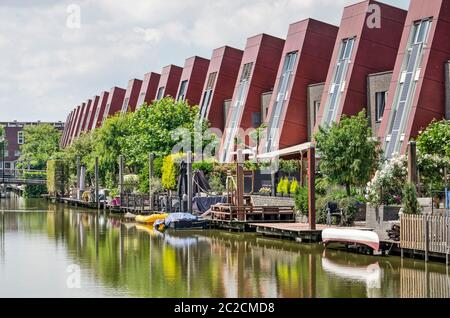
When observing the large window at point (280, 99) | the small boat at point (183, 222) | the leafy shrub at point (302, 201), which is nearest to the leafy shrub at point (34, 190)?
the large window at point (280, 99)

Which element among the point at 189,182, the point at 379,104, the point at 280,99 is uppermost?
the point at 280,99

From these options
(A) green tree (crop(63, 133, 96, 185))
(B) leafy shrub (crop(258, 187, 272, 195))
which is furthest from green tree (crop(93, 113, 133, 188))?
(B) leafy shrub (crop(258, 187, 272, 195))

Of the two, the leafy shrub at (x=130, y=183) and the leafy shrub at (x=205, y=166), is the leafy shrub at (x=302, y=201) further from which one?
the leafy shrub at (x=130, y=183)

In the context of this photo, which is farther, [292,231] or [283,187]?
[283,187]

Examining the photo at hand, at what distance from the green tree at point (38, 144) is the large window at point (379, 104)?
94.0 metres

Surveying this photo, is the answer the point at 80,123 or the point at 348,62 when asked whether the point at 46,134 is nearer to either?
A: the point at 80,123

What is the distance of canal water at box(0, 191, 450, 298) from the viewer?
84.1 feet

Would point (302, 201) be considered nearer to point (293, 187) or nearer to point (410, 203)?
point (293, 187)

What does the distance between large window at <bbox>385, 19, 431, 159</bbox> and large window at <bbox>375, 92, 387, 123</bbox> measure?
4626 mm

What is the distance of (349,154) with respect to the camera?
4378 centimetres

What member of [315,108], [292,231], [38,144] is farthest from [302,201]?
[38,144]

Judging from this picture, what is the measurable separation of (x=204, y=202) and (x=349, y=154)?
1280cm

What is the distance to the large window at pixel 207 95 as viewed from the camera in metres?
82.4
